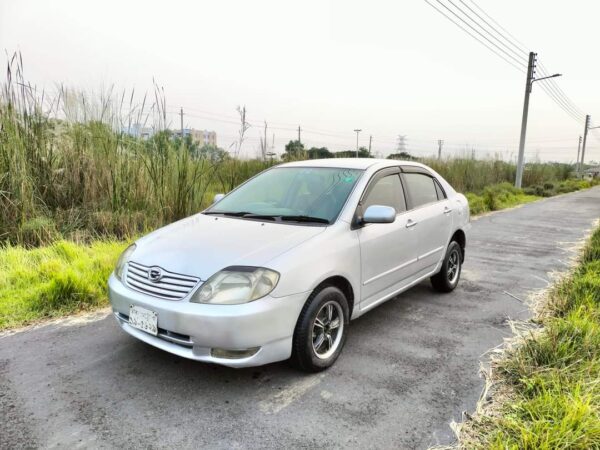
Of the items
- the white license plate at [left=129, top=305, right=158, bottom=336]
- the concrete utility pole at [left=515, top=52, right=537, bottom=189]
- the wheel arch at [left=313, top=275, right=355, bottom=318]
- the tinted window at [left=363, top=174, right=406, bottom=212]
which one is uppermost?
the concrete utility pole at [left=515, top=52, right=537, bottom=189]

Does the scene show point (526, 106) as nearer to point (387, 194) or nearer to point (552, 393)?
point (387, 194)

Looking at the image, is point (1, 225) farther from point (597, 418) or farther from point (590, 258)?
point (590, 258)

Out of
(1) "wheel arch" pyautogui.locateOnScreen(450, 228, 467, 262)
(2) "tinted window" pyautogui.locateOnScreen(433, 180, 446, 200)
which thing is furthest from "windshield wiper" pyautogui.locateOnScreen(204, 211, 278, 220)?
(1) "wheel arch" pyautogui.locateOnScreen(450, 228, 467, 262)

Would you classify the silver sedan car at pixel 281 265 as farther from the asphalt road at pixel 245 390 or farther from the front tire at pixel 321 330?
the asphalt road at pixel 245 390

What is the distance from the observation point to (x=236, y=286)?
2.64 meters

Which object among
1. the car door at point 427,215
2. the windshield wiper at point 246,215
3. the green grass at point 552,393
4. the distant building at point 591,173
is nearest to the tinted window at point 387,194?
the car door at point 427,215

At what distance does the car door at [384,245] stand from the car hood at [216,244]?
496 mm

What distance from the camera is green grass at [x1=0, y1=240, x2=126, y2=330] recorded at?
159 inches

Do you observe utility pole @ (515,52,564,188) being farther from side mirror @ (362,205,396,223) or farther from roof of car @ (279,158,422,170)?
side mirror @ (362,205,396,223)

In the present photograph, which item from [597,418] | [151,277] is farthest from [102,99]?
[597,418]

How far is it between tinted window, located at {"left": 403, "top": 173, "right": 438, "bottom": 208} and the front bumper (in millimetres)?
1896

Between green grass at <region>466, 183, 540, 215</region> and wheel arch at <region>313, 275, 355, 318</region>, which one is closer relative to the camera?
wheel arch at <region>313, 275, 355, 318</region>

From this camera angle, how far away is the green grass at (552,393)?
2.13 meters

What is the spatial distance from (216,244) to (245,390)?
0.97m
